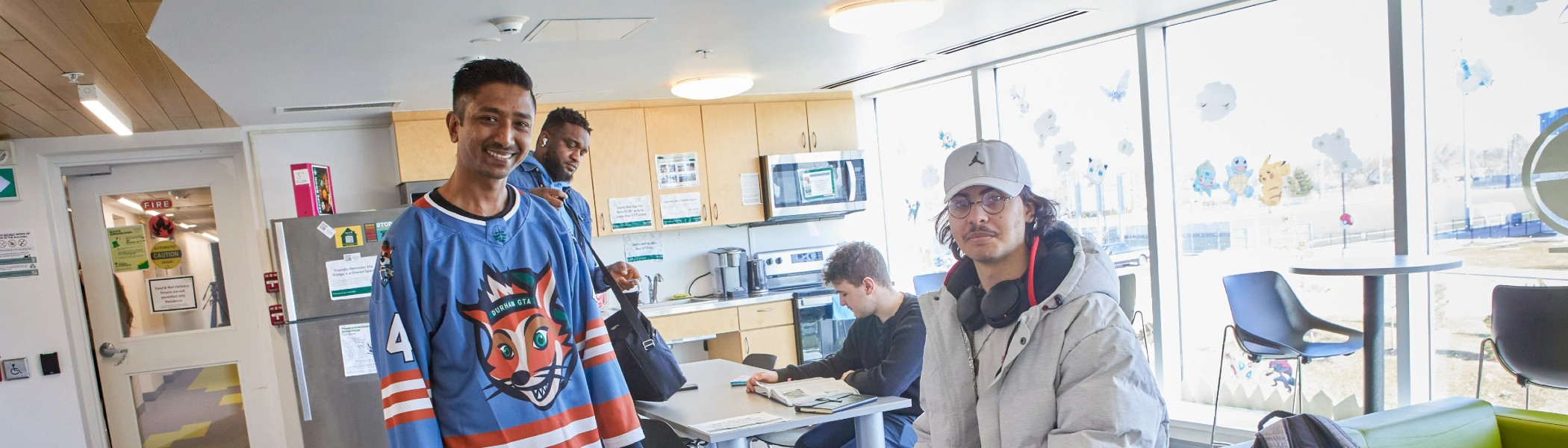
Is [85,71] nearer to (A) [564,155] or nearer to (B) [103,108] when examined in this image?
(B) [103,108]

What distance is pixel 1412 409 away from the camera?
86.4 inches

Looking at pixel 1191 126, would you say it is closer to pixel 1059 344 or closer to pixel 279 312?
pixel 1059 344

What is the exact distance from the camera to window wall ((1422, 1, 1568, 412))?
320cm

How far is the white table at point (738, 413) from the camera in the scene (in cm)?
244

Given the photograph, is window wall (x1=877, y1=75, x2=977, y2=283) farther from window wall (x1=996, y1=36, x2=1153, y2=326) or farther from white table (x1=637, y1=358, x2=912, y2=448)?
white table (x1=637, y1=358, x2=912, y2=448)

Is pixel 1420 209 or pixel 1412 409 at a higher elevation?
pixel 1420 209

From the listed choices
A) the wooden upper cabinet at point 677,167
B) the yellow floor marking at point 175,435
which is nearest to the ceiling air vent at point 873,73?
the wooden upper cabinet at point 677,167

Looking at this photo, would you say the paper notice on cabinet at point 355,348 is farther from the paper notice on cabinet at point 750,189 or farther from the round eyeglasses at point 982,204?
the round eyeglasses at point 982,204

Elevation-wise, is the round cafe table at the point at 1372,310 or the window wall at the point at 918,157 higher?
the window wall at the point at 918,157

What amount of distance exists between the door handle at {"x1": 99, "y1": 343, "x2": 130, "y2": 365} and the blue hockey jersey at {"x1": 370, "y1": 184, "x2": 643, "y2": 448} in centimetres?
463

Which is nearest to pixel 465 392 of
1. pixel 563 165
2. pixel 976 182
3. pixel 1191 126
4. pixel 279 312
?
pixel 976 182

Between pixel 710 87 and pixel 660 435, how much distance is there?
277cm

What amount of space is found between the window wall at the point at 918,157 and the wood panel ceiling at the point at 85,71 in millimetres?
3921

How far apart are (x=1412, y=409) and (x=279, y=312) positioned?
4.50m
